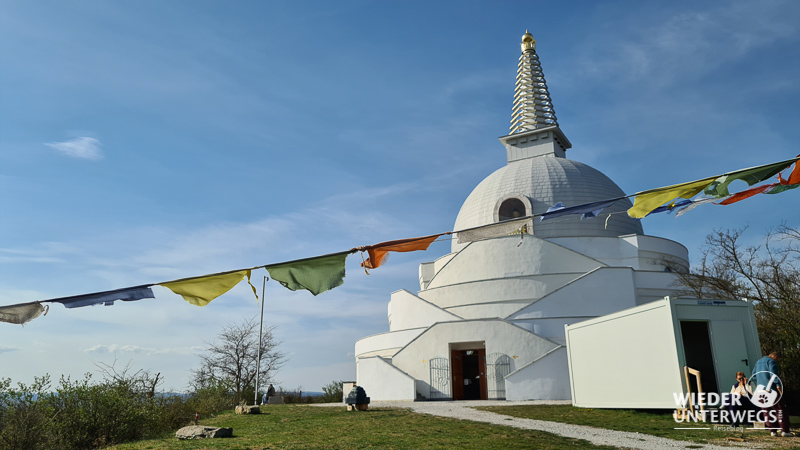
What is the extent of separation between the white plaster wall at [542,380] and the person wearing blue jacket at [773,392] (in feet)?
40.3

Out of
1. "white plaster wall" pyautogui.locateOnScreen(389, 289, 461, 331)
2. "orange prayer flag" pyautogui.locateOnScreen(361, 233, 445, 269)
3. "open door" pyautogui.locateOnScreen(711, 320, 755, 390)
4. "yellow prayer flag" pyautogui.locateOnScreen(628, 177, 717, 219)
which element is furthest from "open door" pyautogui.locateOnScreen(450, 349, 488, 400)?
"yellow prayer flag" pyautogui.locateOnScreen(628, 177, 717, 219)

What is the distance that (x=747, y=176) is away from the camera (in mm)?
7430

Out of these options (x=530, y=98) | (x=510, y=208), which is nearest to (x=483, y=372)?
(x=510, y=208)

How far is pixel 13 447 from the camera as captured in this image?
32.5 ft

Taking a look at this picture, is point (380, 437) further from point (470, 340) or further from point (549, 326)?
point (549, 326)

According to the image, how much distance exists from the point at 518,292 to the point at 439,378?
7.03 m

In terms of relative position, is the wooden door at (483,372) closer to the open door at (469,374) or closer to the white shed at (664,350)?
the open door at (469,374)

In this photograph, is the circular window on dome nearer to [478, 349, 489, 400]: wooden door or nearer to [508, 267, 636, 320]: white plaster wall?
[508, 267, 636, 320]: white plaster wall

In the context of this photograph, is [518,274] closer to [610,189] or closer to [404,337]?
[404,337]

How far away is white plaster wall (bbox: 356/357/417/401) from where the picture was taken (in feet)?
79.7

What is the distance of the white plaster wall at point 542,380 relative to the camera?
864 inches

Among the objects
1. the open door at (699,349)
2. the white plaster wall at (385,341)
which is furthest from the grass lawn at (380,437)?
the white plaster wall at (385,341)

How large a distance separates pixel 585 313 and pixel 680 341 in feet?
46.1

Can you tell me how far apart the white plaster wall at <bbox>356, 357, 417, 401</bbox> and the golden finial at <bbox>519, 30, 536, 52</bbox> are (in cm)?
3442
